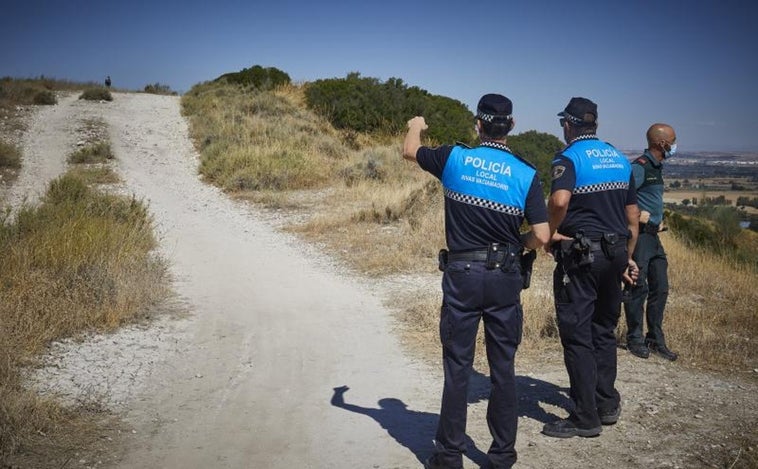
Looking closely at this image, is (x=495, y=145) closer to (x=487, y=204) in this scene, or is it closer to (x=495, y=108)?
(x=495, y=108)

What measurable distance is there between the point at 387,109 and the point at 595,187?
19370 mm

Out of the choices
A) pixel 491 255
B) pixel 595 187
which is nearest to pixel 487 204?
pixel 491 255

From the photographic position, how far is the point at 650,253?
6.23m

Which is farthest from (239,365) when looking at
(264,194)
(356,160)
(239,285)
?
(356,160)

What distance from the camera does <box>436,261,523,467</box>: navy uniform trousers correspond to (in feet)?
12.1

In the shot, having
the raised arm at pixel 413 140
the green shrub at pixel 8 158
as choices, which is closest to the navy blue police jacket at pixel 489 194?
the raised arm at pixel 413 140

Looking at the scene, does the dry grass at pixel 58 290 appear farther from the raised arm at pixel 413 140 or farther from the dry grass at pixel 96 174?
the dry grass at pixel 96 174

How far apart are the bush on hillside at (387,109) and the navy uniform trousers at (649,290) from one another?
15.2 meters

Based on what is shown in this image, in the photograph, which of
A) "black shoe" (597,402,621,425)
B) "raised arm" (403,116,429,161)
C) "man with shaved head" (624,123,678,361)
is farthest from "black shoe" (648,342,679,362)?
"raised arm" (403,116,429,161)

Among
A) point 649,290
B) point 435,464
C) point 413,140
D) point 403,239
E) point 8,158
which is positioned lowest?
point 435,464

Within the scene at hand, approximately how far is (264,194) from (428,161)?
1166 cm

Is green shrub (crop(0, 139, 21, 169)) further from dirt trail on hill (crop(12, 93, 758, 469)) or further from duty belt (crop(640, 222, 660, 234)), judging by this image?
duty belt (crop(640, 222, 660, 234))

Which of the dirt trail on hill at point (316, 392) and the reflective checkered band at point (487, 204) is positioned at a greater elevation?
the reflective checkered band at point (487, 204)

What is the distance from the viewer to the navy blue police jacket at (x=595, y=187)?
4418 mm
